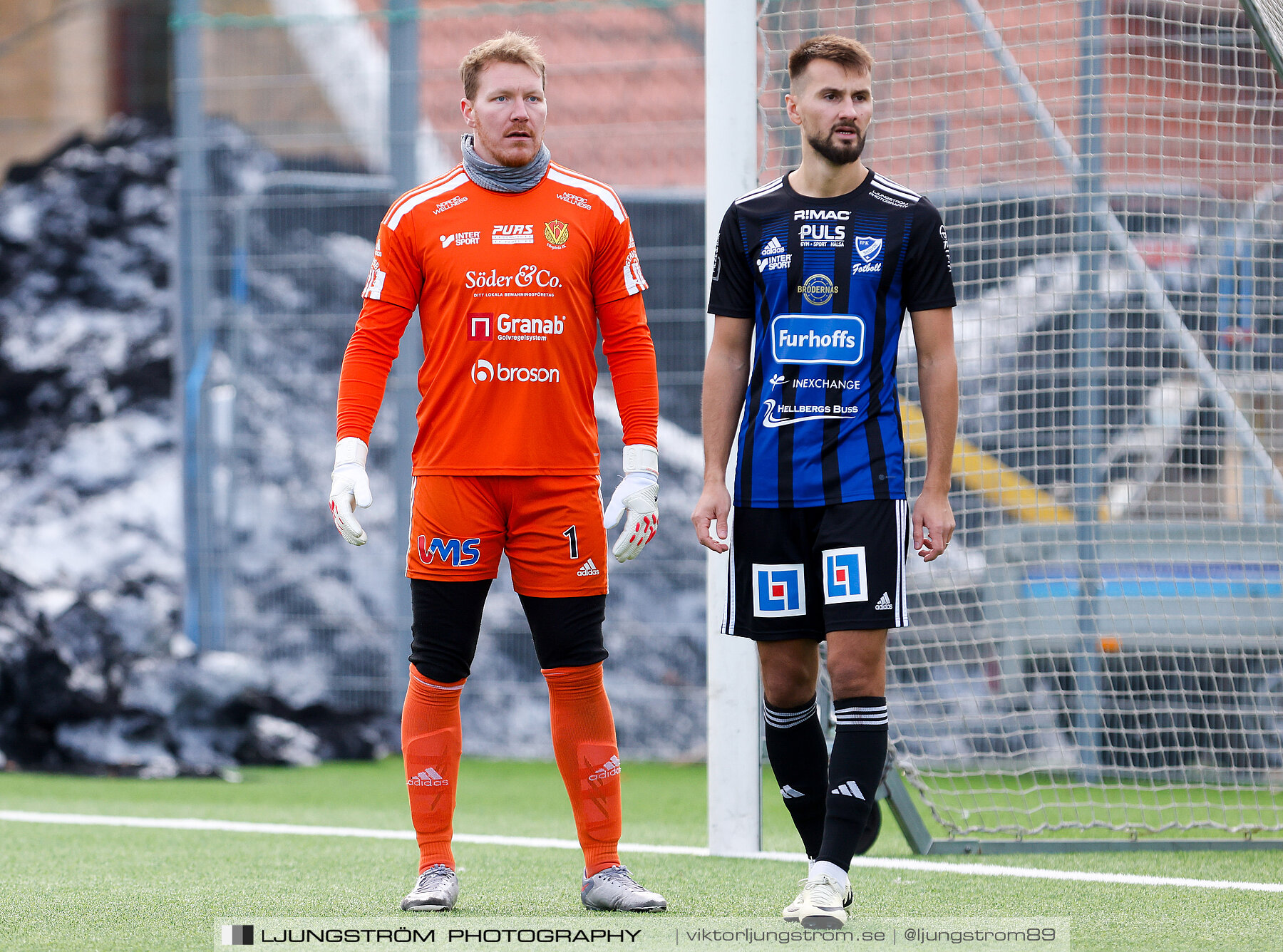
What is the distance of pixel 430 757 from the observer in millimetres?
3361

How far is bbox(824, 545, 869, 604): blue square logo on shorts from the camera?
3.07 metres

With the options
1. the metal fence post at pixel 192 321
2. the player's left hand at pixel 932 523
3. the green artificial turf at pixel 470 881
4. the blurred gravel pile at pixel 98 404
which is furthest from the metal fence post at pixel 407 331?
the player's left hand at pixel 932 523

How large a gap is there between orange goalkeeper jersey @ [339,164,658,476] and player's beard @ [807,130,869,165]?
1.66 feet

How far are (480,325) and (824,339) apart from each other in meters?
0.74

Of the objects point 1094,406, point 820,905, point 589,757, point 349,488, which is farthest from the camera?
point 1094,406

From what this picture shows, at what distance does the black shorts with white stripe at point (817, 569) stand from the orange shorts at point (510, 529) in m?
0.35

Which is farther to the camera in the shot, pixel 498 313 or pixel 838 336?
pixel 498 313

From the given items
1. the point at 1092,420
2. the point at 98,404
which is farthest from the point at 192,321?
the point at 1092,420

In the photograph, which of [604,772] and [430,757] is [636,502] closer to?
[604,772]

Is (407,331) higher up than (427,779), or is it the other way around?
(407,331)

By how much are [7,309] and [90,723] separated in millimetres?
3319

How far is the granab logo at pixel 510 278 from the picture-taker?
3275 millimetres

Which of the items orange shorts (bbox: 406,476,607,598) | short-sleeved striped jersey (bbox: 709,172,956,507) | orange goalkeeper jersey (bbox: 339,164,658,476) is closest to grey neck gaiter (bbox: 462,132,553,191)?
orange goalkeeper jersey (bbox: 339,164,658,476)

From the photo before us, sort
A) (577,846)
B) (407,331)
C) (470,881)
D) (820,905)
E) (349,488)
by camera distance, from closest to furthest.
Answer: (820,905) < (349,488) < (470,881) < (577,846) < (407,331)
